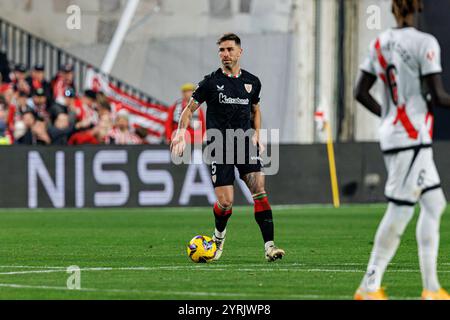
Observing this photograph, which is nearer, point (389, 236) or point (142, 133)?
point (389, 236)

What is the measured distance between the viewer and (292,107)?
3170 cm

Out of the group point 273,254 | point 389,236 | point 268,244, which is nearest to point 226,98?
point 268,244

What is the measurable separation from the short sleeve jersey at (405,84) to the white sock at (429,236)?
443mm

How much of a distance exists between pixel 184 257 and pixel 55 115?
43.9ft

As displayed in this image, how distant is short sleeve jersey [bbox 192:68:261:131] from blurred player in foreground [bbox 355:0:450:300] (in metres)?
4.54

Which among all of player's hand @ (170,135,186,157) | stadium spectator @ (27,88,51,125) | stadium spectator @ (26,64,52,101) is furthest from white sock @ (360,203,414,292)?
stadium spectator @ (26,64,52,101)

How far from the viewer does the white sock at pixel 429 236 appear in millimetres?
10203

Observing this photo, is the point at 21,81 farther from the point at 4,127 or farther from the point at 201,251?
the point at 201,251

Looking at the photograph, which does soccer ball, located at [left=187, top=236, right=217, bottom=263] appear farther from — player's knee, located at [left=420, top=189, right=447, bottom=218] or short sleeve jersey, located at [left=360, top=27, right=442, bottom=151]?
player's knee, located at [left=420, top=189, right=447, bottom=218]

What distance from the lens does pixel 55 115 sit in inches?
1115

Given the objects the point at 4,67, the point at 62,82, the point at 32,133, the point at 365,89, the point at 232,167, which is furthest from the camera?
the point at 4,67

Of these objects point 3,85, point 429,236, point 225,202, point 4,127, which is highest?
point 3,85

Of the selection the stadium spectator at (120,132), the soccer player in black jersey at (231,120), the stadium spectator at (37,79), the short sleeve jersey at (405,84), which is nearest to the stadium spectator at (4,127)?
the stadium spectator at (37,79)
